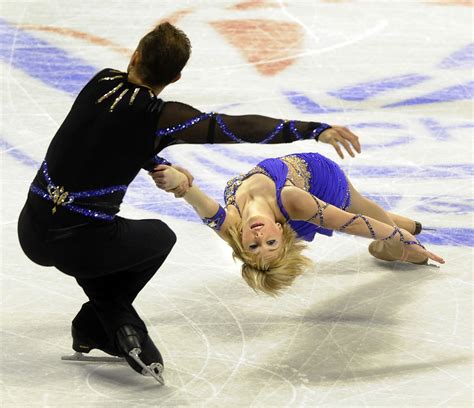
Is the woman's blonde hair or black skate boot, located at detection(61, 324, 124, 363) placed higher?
the woman's blonde hair

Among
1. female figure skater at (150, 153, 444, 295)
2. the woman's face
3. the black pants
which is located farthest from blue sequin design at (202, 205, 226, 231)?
the black pants

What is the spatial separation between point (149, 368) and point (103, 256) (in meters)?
0.51

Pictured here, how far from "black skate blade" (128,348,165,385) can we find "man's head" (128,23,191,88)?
42.7 inches

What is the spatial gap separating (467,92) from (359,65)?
2.89ft

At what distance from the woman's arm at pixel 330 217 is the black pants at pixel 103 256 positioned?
0.68m

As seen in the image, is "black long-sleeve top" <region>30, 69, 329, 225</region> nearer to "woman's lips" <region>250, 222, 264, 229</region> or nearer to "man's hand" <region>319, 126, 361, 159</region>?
"man's hand" <region>319, 126, 361, 159</region>

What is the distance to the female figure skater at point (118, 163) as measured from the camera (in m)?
4.09

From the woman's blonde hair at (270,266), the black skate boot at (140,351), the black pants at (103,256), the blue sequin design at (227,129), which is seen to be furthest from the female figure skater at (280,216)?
the black skate boot at (140,351)

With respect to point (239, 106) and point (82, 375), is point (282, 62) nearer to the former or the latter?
point (239, 106)

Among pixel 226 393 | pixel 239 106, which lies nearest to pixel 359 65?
pixel 239 106

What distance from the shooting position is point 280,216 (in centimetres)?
500

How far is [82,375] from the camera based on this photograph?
4.62 m

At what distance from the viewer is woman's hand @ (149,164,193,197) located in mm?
4430

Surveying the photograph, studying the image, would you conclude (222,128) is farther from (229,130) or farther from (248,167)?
(248,167)
